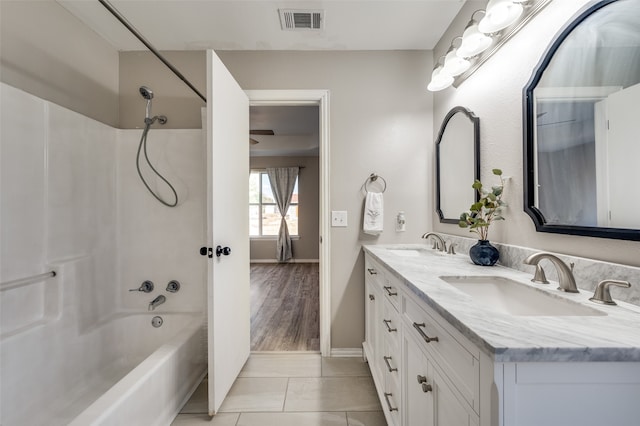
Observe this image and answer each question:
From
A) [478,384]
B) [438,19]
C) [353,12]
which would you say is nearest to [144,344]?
[478,384]

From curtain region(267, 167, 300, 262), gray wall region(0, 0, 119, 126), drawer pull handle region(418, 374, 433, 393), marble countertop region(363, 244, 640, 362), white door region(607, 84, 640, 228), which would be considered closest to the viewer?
marble countertop region(363, 244, 640, 362)

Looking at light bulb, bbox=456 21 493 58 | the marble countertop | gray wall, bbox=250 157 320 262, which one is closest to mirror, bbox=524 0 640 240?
the marble countertop

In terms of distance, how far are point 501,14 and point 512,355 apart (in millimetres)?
1425

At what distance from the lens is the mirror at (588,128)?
30.7 inches

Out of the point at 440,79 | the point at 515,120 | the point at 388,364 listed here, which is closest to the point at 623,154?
the point at 515,120

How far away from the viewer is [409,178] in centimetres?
211

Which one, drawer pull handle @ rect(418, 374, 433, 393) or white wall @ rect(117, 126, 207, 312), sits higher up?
white wall @ rect(117, 126, 207, 312)

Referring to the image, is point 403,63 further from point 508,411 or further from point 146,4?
point 508,411

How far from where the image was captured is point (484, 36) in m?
1.38

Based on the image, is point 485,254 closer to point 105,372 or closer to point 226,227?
point 226,227

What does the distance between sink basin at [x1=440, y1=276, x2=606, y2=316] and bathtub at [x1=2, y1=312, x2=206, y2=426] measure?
146 centimetres

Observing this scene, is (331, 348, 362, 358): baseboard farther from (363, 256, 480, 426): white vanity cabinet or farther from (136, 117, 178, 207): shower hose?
(136, 117, 178, 207): shower hose

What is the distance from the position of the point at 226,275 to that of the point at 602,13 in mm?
1968

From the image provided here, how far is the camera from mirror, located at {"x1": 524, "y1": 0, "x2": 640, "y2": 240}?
0.78 meters
